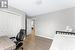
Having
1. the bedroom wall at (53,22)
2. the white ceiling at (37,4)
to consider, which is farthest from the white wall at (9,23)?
the bedroom wall at (53,22)

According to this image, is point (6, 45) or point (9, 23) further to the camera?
point (9, 23)

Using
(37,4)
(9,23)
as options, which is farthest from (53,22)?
(9,23)

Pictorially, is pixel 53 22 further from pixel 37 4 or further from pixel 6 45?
pixel 6 45

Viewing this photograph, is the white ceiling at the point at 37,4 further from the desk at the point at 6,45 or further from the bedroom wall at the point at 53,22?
the desk at the point at 6,45

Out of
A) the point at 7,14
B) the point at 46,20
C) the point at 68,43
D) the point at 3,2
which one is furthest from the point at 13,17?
the point at 68,43

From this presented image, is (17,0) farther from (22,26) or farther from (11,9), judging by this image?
(22,26)

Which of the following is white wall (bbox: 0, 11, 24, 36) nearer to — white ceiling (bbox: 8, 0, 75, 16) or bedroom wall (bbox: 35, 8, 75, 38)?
white ceiling (bbox: 8, 0, 75, 16)

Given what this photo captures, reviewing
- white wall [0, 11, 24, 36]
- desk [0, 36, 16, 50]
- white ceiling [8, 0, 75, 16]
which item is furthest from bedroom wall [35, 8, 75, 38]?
desk [0, 36, 16, 50]

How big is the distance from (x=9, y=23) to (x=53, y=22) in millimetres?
3516

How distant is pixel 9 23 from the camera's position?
4.91 metres

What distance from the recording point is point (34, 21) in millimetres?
8586

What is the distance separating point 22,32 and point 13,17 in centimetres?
123

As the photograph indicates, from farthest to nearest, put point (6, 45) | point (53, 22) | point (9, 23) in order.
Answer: point (53, 22)
point (9, 23)
point (6, 45)

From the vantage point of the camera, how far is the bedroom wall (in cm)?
634
